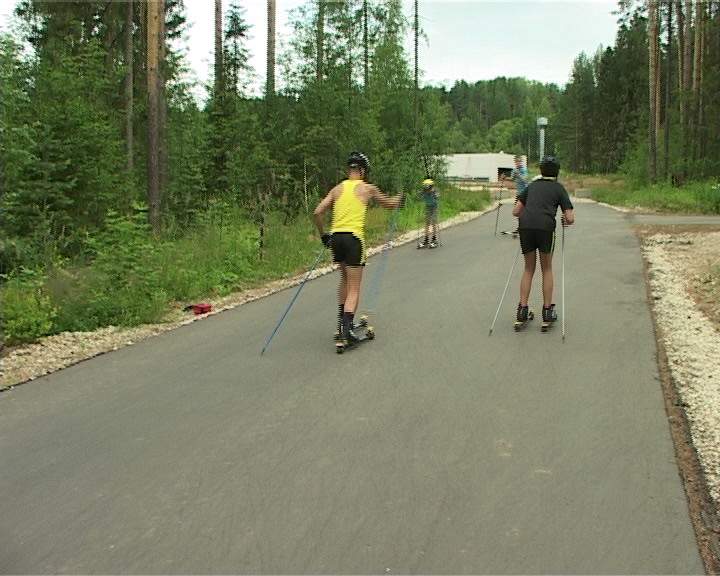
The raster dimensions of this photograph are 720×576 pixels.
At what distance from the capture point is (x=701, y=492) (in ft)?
14.3

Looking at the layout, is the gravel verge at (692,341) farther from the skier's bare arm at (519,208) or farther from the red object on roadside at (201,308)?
the red object on roadside at (201,308)

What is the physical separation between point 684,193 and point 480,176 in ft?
180

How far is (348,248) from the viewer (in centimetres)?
815

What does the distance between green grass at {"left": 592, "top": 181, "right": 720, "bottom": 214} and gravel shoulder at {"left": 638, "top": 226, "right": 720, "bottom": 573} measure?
46.7 ft

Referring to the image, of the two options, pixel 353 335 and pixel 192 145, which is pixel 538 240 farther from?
pixel 192 145

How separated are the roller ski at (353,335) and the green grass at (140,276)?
3.05 m

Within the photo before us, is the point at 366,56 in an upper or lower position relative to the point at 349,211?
upper

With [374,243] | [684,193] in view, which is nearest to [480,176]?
[684,193]

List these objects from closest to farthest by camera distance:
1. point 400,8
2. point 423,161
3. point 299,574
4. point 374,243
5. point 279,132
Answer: point 299,574
point 374,243
point 279,132
point 423,161
point 400,8

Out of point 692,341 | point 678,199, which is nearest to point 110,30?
point 678,199

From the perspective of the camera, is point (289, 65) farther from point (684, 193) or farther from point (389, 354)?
point (389, 354)

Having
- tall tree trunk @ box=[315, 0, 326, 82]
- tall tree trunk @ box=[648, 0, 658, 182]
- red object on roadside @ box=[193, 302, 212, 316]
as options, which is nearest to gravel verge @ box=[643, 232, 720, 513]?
red object on roadside @ box=[193, 302, 212, 316]

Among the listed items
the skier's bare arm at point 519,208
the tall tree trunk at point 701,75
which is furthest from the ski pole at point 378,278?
the tall tree trunk at point 701,75

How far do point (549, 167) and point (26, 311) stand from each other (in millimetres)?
6711
